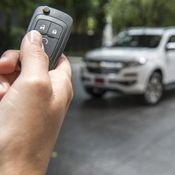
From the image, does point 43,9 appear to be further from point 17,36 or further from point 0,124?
point 17,36

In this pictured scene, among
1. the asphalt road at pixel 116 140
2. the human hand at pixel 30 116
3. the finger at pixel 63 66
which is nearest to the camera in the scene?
the human hand at pixel 30 116

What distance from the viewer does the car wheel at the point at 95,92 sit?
9.40 meters

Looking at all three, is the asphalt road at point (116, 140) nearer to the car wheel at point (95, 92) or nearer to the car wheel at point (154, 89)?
the car wheel at point (154, 89)

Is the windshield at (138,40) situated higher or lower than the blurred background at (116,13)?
higher

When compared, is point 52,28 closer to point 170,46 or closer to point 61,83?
point 61,83

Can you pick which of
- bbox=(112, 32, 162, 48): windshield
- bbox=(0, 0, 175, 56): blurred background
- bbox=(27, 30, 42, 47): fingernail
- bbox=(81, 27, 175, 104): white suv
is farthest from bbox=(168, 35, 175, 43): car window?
bbox=(27, 30, 42, 47): fingernail

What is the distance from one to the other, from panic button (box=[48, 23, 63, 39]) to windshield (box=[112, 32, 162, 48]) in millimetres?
8150

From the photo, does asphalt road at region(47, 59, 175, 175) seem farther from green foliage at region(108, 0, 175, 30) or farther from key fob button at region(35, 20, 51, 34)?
green foliage at region(108, 0, 175, 30)

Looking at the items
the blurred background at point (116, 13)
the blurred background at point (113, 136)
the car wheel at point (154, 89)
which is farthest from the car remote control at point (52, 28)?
the blurred background at point (116, 13)

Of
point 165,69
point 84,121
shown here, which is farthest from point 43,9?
point 165,69

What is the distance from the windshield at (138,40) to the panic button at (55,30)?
8150 millimetres

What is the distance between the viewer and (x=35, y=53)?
1163 mm

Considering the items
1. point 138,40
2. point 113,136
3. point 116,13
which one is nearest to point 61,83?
point 113,136

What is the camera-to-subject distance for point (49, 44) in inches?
51.1
